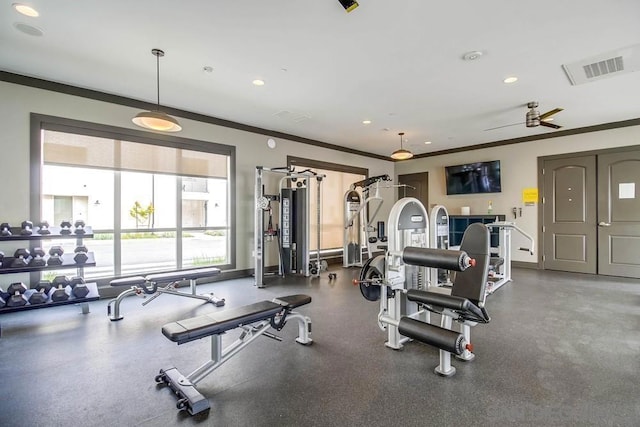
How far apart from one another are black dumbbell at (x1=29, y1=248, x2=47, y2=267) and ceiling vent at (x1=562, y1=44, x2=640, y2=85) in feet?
20.7

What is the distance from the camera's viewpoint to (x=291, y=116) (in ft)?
17.3

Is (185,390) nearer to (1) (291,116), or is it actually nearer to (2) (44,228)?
(2) (44,228)

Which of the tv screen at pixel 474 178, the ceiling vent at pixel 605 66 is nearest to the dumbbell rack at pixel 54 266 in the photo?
the ceiling vent at pixel 605 66

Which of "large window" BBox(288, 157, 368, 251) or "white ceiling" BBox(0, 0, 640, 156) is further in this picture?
"large window" BBox(288, 157, 368, 251)

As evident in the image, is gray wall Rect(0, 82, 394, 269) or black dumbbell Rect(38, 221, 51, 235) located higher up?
gray wall Rect(0, 82, 394, 269)

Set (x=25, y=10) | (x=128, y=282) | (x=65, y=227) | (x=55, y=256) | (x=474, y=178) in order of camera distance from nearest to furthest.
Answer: (x=25, y=10) → (x=128, y=282) → (x=55, y=256) → (x=65, y=227) → (x=474, y=178)

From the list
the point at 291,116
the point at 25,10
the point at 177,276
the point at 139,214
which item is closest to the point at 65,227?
the point at 139,214

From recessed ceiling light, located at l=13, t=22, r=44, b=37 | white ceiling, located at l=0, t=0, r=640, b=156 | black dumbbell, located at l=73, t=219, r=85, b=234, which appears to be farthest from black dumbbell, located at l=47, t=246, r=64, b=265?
recessed ceiling light, located at l=13, t=22, r=44, b=37

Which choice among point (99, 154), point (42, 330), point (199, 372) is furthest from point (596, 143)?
point (42, 330)

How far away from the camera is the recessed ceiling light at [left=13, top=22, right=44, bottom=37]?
277 cm

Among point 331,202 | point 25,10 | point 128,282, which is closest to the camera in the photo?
point 25,10

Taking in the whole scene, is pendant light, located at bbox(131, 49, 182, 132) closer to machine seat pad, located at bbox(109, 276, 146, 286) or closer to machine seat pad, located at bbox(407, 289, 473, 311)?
machine seat pad, located at bbox(109, 276, 146, 286)

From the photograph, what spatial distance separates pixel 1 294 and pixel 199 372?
Result: 2.86 metres

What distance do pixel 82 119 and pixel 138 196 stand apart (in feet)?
4.03
